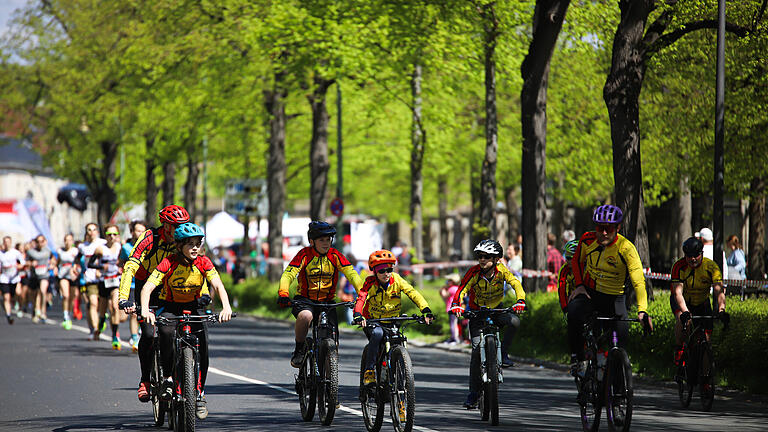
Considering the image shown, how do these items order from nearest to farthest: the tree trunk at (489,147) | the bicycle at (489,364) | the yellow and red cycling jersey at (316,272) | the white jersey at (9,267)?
the bicycle at (489,364)
the yellow and red cycling jersey at (316,272)
the tree trunk at (489,147)
the white jersey at (9,267)

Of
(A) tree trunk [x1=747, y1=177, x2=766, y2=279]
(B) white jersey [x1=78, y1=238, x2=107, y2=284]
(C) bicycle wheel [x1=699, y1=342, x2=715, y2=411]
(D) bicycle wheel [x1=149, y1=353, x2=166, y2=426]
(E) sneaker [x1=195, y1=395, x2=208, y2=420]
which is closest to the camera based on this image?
(E) sneaker [x1=195, y1=395, x2=208, y2=420]

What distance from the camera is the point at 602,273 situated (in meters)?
10.9

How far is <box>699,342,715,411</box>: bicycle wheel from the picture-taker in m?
13.2

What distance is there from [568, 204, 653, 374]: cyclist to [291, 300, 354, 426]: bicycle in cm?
197

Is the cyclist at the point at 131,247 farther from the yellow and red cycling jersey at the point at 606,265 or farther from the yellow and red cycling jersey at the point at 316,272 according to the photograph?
the yellow and red cycling jersey at the point at 606,265

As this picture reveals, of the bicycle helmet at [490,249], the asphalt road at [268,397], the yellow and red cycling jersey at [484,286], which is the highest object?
the bicycle helmet at [490,249]

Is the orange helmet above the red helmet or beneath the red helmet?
beneath

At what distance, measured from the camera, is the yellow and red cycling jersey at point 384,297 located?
1150 centimetres

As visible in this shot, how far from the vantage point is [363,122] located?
43.9 m

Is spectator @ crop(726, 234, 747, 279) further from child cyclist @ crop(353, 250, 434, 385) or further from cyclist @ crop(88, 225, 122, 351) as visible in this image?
child cyclist @ crop(353, 250, 434, 385)

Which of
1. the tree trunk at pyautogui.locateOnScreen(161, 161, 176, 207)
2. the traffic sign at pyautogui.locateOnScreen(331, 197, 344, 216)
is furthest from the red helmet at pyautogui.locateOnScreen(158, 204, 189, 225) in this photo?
Answer: the tree trunk at pyautogui.locateOnScreen(161, 161, 176, 207)

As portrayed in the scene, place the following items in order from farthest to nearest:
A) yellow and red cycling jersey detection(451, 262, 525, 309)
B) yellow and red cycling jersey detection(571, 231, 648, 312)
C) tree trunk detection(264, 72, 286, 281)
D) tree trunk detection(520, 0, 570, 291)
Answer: tree trunk detection(264, 72, 286, 281)
tree trunk detection(520, 0, 570, 291)
yellow and red cycling jersey detection(451, 262, 525, 309)
yellow and red cycling jersey detection(571, 231, 648, 312)

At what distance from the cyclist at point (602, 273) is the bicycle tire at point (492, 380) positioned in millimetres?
831

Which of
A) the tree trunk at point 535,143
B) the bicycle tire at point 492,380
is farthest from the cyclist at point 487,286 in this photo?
the tree trunk at point 535,143
